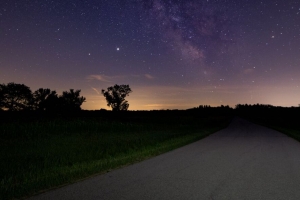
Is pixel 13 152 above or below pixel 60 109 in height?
below

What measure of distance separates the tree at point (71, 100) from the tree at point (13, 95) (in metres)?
18.0

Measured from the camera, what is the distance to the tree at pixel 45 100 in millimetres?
98438

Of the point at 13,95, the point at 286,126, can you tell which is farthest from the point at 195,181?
the point at 13,95

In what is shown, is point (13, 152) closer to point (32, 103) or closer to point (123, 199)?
point (123, 199)

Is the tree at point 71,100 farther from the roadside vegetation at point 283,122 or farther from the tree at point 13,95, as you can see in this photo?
the roadside vegetation at point 283,122

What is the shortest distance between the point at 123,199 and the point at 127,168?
3.38m

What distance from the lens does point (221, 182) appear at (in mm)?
7043

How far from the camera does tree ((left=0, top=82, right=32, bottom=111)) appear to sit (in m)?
81.0

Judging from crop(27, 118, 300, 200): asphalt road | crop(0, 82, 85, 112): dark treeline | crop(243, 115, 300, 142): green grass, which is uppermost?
crop(0, 82, 85, 112): dark treeline

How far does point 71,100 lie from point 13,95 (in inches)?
1121

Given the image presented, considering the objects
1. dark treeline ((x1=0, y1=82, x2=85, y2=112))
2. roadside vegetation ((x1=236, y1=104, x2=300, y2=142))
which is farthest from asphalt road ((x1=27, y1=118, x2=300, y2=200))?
dark treeline ((x1=0, y1=82, x2=85, y2=112))

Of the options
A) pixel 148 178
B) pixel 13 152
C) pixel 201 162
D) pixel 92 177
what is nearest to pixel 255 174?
pixel 201 162

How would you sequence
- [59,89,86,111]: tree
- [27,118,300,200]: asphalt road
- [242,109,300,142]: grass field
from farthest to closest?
[59,89,86,111]: tree → [242,109,300,142]: grass field → [27,118,300,200]: asphalt road

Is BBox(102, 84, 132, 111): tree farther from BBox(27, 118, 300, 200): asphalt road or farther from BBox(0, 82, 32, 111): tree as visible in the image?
BBox(27, 118, 300, 200): asphalt road
